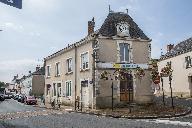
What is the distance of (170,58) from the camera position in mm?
47344

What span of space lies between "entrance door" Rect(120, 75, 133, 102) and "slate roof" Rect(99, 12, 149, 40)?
4643 mm

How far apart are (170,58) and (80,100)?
19.5 metres

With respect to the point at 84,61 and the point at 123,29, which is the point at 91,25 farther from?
the point at 123,29

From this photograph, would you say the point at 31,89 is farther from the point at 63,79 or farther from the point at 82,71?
the point at 82,71

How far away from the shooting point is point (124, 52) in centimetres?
3162

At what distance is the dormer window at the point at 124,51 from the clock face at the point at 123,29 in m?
1.12

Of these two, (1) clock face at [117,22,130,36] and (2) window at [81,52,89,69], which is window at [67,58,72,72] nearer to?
(2) window at [81,52,89,69]

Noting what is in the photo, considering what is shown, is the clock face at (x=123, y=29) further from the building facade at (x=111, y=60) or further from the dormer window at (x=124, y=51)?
the dormer window at (x=124, y=51)

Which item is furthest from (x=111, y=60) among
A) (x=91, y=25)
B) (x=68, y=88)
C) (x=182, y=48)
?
Result: (x=182, y=48)

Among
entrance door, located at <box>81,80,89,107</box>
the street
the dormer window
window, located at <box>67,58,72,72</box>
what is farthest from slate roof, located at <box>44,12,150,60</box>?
the street

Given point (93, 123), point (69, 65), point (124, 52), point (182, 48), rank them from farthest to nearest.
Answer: point (182, 48) < point (69, 65) < point (124, 52) < point (93, 123)

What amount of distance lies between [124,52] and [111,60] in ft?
5.75

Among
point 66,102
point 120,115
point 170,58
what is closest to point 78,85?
point 66,102

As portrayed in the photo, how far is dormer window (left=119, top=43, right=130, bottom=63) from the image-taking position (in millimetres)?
31516
